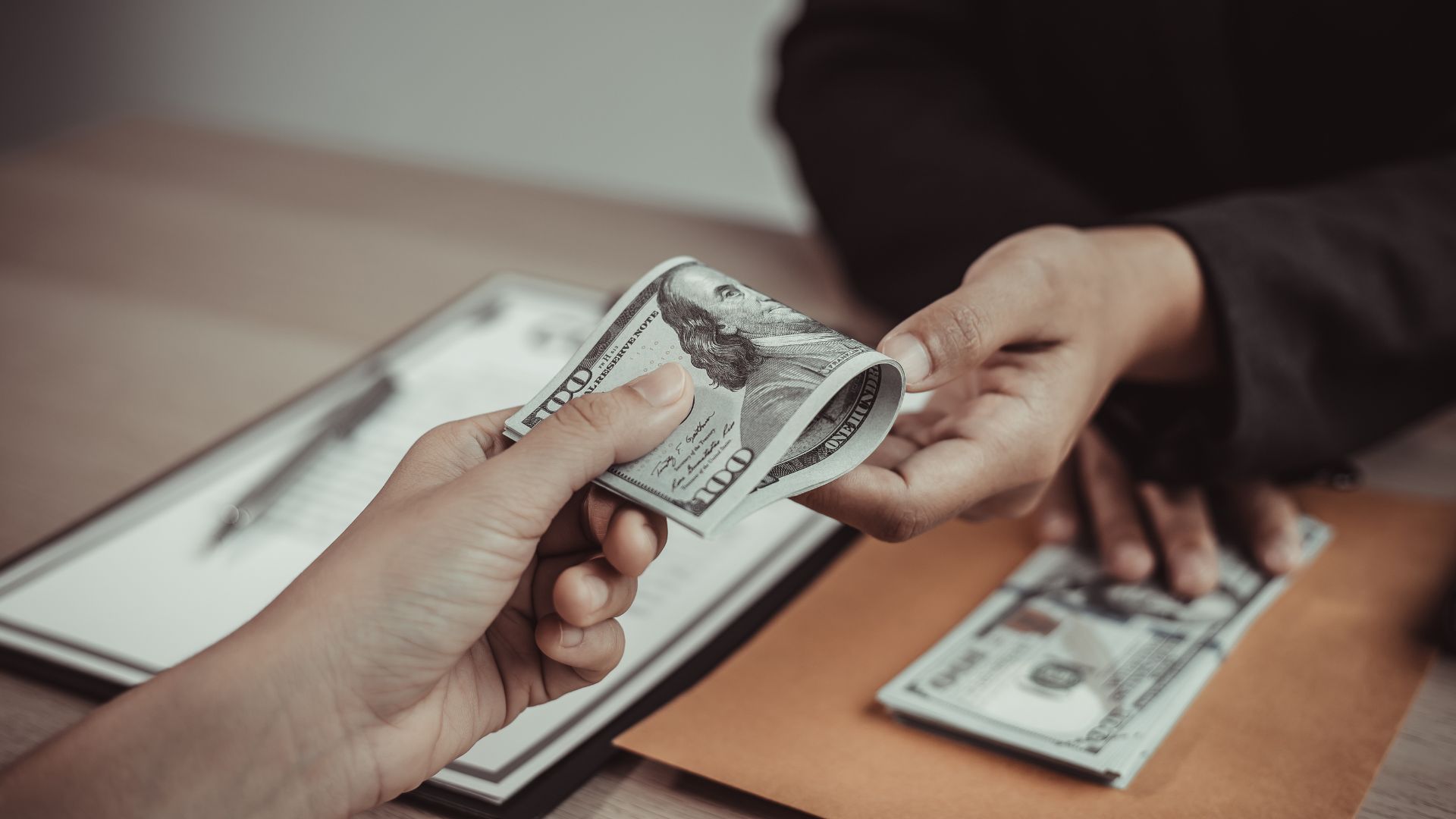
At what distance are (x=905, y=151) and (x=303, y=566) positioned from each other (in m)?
0.74

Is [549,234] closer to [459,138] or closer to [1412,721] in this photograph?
[1412,721]

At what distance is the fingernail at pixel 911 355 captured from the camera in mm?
679

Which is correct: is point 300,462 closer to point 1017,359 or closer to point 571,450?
point 571,450

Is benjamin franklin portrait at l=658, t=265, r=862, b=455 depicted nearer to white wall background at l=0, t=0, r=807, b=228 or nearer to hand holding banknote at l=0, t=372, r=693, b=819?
hand holding banknote at l=0, t=372, r=693, b=819

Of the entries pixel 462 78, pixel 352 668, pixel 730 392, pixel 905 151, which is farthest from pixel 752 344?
pixel 462 78

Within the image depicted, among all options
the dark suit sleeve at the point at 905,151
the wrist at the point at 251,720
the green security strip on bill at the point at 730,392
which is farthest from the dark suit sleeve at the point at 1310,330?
the wrist at the point at 251,720

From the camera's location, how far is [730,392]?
0.67m

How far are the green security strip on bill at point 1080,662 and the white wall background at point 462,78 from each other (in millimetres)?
2240

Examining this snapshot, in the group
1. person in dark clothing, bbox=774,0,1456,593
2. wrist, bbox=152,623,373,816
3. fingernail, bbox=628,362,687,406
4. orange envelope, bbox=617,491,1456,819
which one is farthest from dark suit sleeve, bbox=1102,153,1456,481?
wrist, bbox=152,623,373,816

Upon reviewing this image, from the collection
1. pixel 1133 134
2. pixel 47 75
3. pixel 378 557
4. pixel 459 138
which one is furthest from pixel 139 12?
pixel 378 557

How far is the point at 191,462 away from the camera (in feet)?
3.28

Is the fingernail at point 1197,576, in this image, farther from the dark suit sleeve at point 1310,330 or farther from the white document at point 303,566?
the white document at point 303,566

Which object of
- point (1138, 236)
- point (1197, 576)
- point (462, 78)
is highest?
point (462, 78)

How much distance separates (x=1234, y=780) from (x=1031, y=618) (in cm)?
18
